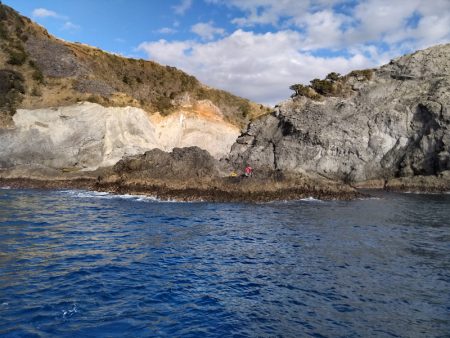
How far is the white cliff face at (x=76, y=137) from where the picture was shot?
41.0 m

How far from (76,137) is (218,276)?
3409cm

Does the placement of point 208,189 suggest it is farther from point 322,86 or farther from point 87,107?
point 322,86

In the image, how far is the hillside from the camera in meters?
45.1

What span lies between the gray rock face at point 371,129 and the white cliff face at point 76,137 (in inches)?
580

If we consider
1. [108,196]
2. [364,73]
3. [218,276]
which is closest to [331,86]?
[364,73]

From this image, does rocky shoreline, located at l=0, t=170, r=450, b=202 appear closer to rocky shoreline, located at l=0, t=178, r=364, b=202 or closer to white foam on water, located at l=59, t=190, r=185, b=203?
rocky shoreline, located at l=0, t=178, r=364, b=202

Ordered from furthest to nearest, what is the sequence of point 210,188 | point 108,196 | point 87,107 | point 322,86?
point 322,86 → point 87,107 → point 210,188 → point 108,196

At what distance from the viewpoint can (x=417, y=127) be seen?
48.9 metres

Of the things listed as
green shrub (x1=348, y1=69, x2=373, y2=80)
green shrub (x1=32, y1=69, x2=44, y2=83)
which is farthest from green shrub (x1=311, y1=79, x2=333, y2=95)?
green shrub (x1=32, y1=69, x2=44, y2=83)

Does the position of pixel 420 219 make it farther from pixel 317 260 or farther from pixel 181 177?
pixel 181 177

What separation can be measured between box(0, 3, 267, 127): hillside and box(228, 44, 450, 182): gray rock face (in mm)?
10832

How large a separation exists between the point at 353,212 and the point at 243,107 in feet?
141

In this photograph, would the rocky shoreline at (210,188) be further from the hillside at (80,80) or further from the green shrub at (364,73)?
the green shrub at (364,73)

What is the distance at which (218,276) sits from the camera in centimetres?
1320
